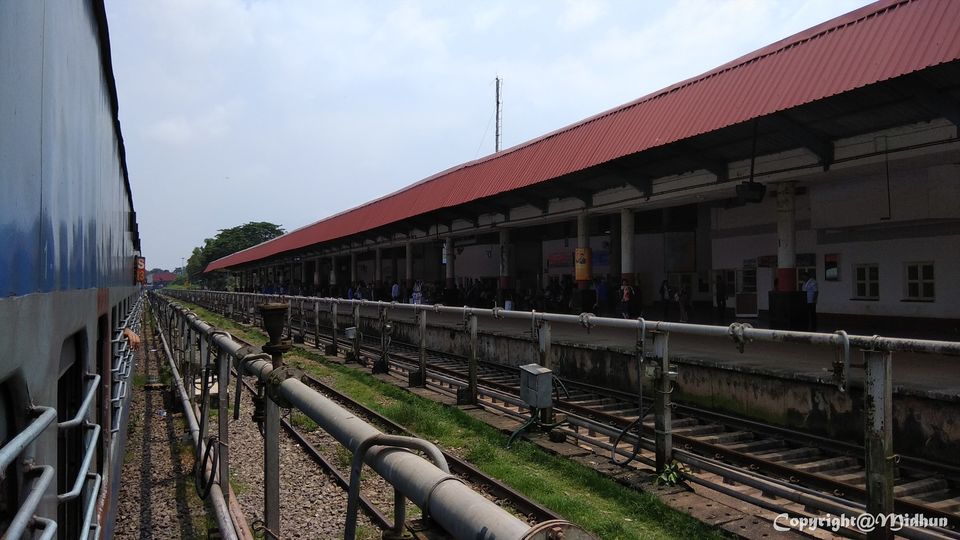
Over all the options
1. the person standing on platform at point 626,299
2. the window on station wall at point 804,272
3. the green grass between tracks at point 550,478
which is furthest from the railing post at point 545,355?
the window on station wall at point 804,272

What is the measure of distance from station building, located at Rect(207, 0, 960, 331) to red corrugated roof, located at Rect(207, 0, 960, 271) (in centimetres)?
3

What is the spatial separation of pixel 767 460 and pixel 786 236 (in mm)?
8185

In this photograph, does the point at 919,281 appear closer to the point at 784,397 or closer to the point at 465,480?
the point at 784,397

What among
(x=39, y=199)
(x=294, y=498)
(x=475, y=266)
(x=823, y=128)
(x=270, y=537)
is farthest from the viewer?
(x=475, y=266)

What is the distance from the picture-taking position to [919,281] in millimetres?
14758

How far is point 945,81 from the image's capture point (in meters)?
8.69

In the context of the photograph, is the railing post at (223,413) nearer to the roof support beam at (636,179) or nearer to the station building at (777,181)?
the station building at (777,181)

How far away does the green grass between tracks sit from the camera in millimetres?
4934

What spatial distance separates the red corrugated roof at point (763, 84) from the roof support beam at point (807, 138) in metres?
0.77

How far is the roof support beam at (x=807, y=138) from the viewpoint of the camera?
10.6m

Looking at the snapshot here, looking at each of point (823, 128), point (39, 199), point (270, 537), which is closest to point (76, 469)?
point (270, 537)

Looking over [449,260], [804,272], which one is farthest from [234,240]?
[804,272]

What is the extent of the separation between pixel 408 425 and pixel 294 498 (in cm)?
260

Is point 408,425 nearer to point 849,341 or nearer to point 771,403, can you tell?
point 771,403
